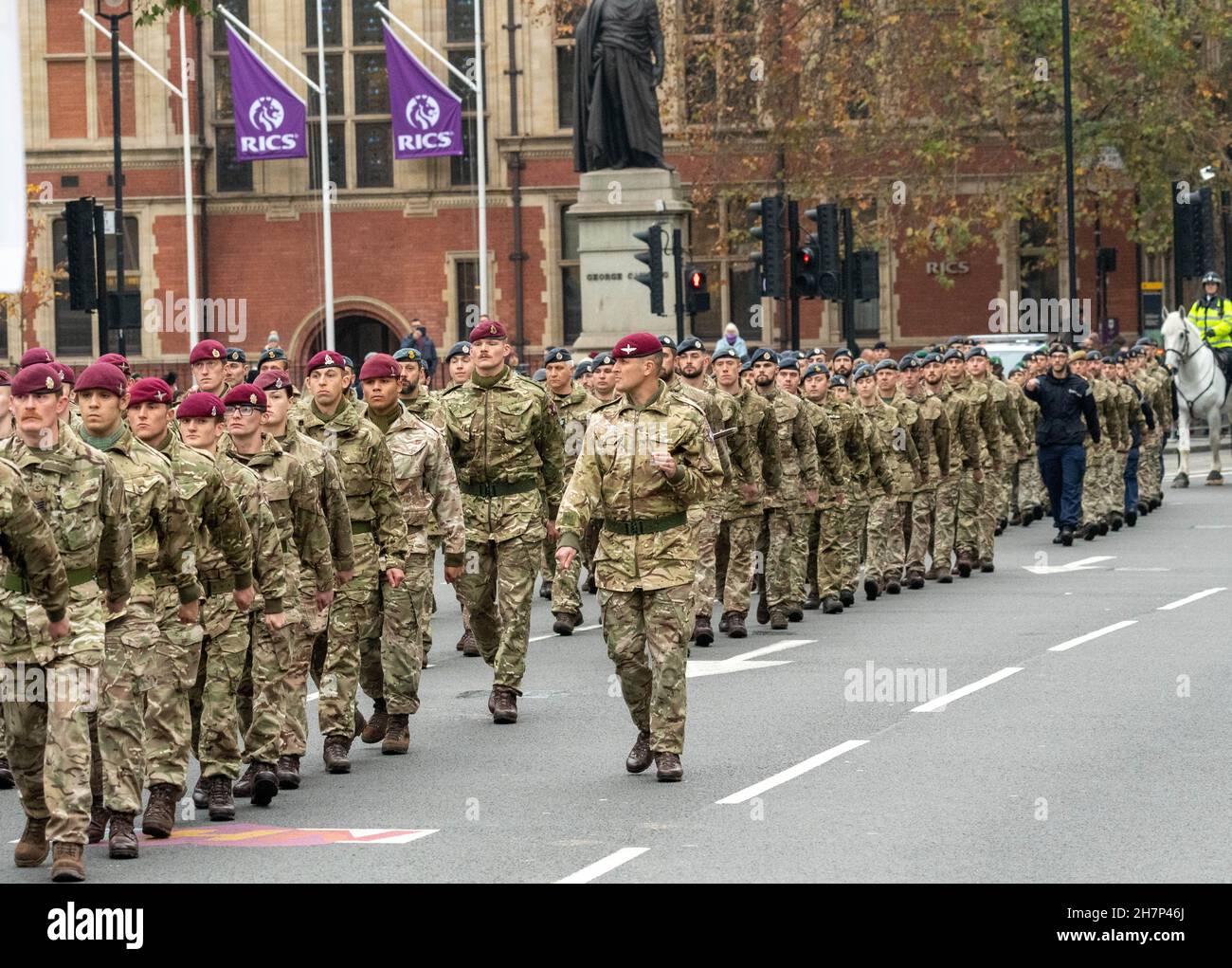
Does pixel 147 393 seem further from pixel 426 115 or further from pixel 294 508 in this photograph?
pixel 426 115

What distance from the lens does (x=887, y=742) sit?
1216 centimetres

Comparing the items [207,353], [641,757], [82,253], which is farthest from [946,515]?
[641,757]

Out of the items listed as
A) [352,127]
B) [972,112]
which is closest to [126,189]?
[352,127]

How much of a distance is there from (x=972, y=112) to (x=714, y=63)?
4.85m

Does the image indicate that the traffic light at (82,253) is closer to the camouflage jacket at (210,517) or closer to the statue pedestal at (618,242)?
the statue pedestal at (618,242)

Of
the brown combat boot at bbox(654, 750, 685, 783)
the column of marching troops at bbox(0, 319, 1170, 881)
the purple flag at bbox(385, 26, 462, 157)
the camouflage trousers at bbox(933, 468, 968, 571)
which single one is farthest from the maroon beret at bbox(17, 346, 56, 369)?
the purple flag at bbox(385, 26, 462, 157)

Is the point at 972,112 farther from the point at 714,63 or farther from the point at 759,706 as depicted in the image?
the point at 759,706

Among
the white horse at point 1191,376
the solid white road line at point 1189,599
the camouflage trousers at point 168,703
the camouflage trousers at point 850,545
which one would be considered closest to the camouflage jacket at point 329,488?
the camouflage trousers at point 168,703

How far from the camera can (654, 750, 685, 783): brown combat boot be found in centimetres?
1118

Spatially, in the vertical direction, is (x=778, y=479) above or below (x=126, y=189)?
below

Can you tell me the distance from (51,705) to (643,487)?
334cm

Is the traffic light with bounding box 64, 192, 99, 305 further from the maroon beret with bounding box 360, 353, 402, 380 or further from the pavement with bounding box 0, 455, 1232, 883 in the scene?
the maroon beret with bounding box 360, 353, 402, 380

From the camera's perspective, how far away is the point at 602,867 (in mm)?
9117

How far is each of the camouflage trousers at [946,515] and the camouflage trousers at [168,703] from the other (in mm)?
12381
